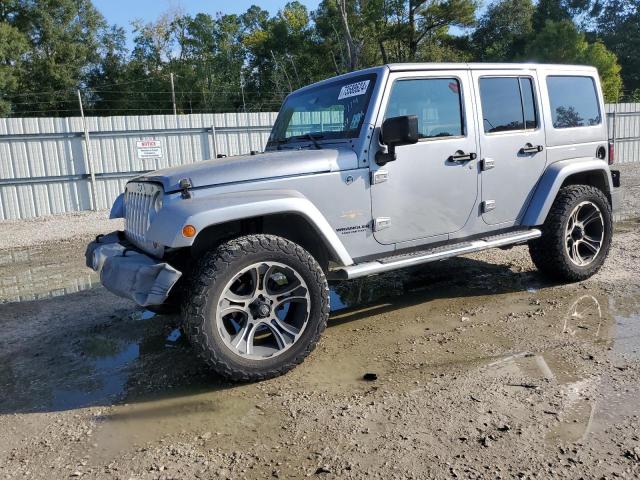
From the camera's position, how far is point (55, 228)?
11008 mm

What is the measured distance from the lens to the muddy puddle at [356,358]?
10.1ft

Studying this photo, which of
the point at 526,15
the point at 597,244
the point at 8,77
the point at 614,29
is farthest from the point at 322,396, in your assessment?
the point at 614,29

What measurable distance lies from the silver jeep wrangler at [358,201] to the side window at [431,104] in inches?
0.5

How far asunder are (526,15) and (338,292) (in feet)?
163

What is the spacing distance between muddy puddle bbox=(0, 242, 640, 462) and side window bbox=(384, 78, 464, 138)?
64.3 inches

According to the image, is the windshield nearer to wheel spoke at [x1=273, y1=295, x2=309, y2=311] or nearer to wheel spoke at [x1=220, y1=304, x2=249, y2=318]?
wheel spoke at [x1=273, y1=295, x2=309, y2=311]

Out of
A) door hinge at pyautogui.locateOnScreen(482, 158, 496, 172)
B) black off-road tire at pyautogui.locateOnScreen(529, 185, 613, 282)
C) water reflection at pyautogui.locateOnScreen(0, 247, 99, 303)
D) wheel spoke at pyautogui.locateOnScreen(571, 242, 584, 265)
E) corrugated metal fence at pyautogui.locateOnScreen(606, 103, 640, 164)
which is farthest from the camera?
corrugated metal fence at pyautogui.locateOnScreen(606, 103, 640, 164)

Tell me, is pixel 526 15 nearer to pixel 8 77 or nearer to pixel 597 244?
pixel 8 77

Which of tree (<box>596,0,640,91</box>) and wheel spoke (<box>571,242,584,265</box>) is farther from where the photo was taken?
tree (<box>596,0,640,91</box>)

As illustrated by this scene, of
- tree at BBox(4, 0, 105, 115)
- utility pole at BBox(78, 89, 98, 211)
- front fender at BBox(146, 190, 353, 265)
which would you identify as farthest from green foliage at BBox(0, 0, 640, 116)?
front fender at BBox(146, 190, 353, 265)

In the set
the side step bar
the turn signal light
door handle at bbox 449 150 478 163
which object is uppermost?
door handle at bbox 449 150 478 163

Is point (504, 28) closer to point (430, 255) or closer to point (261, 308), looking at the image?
point (430, 255)

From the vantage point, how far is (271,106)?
31625 millimetres

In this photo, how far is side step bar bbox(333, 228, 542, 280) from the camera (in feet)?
12.9
